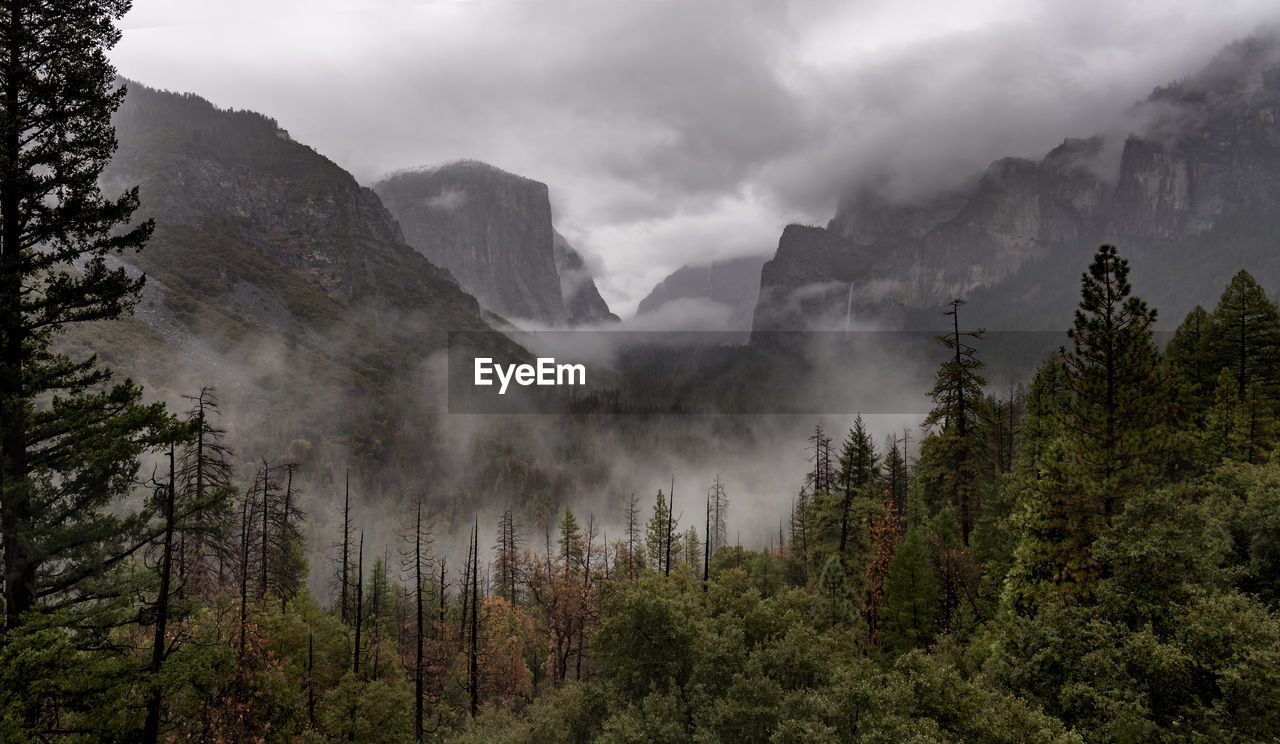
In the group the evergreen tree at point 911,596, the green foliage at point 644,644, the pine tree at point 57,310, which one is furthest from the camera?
the evergreen tree at point 911,596

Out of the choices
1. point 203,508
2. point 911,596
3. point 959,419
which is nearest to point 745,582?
point 911,596

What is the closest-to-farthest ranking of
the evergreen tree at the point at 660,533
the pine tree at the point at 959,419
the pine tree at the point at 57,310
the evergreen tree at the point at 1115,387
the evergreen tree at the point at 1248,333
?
1. the pine tree at the point at 57,310
2. the evergreen tree at the point at 1115,387
3. the pine tree at the point at 959,419
4. the evergreen tree at the point at 1248,333
5. the evergreen tree at the point at 660,533

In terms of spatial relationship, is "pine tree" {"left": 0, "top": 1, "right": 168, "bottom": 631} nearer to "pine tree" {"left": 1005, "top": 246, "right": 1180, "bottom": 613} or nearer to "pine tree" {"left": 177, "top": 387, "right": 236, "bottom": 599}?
"pine tree" {"left": 177, "top": 387, "right": 236, "bottom": 599}

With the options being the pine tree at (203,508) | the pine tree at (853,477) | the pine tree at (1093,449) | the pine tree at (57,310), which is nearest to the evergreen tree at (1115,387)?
the pine tree at (1093,449)

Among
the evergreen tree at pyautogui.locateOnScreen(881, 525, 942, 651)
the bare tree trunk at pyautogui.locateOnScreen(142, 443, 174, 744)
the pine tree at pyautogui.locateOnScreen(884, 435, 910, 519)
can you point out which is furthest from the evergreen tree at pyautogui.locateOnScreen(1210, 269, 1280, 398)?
the bare tree trunk at pyautogui.locateOnScreen(142, 443, 174, 744)

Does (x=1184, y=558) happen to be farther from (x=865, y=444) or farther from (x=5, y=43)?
(x=5, y=43)

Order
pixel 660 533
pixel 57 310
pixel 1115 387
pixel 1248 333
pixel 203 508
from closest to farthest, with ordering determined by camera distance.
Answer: pixel 57 310
pixel 203 508
pixel 1115 387
pixel 1248 333
pixel 660 533

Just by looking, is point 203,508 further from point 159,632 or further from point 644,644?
point 644,644

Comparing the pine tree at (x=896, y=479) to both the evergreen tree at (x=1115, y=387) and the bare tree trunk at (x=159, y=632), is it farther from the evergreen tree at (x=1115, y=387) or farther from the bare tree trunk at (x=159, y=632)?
the bare tree trunk at (x=159, y=632)

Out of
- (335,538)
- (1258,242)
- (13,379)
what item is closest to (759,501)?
(335,538)
